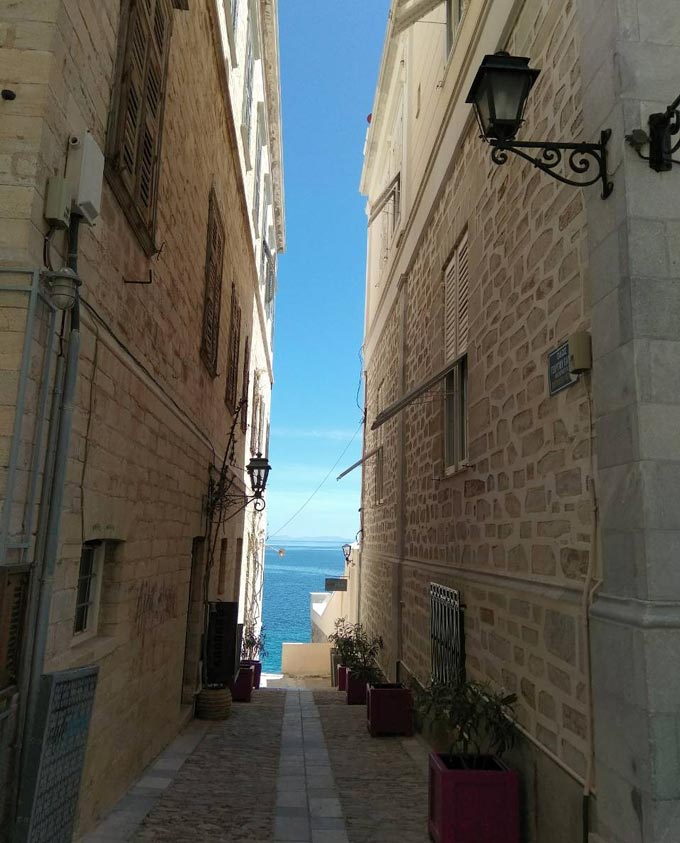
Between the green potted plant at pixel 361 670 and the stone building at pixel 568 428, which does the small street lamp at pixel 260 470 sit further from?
the stone building at pixel 568 428

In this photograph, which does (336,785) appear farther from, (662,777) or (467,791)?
(662,777)

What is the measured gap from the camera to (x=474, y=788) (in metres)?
4.13

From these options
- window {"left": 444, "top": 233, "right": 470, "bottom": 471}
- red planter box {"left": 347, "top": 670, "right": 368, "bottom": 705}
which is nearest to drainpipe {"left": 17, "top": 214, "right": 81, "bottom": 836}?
window {"left": 444, "top": 233, "right": 470, "bottom": 471}

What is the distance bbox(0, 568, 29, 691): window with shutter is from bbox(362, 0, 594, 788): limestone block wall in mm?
2751

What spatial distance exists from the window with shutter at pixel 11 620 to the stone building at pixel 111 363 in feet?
0.04

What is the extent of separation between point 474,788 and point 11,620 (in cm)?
279

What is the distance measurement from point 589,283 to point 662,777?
2365 millimetres

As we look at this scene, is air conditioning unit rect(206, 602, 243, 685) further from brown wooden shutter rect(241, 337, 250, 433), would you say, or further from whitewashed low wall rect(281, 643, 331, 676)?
whitewashed low wall rect(281, 643, 331, 676)

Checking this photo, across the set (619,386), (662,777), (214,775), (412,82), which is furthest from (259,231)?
(662,777)

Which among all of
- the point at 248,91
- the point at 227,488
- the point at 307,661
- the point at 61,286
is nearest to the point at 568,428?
the point at 61,286

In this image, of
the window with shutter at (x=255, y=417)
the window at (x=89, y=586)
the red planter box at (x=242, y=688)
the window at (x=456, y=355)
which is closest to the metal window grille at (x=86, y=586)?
the window at (x=89, y=586)

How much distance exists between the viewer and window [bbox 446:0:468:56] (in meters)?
7.62

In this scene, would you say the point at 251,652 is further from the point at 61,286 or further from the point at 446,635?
the point at 61,286

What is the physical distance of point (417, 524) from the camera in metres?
8.51
